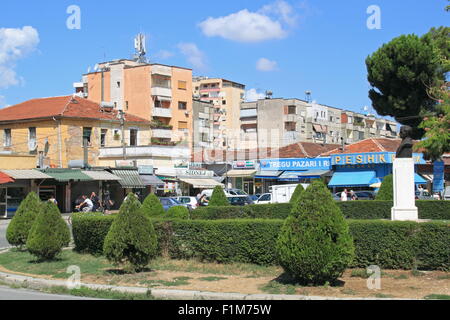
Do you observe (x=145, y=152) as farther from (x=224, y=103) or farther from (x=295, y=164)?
(x=224, y=103)

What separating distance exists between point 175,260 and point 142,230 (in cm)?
249

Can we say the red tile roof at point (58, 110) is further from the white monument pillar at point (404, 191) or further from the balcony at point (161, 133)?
the white monument pillar at point (404, 191)

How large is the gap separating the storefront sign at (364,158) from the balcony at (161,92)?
24.9 m

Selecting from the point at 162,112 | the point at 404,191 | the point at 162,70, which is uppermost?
the point at 162,70

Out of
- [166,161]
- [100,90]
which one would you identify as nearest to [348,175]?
[166,161]

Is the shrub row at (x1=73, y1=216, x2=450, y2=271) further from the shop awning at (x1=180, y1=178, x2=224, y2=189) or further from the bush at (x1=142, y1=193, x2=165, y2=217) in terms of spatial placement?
the shop awning at (x1=180, y1=178, x2=224, y2=189)

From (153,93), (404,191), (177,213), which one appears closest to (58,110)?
(153,93)

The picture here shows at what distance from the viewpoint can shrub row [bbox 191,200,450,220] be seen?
22750 millimetres

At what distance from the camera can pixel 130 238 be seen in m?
12.6

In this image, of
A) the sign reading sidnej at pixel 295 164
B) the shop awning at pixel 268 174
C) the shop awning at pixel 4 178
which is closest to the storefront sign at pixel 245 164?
the sign reading sidnej at pixel 295 164

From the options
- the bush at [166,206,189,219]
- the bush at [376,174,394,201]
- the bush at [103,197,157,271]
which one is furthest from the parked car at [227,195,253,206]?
the bush at [103,197,157,271]

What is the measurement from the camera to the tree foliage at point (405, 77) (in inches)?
1438

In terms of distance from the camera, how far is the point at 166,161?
51.0 meters

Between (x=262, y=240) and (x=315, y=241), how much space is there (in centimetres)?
336
